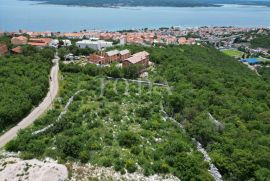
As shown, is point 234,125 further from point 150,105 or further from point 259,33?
point 259,33

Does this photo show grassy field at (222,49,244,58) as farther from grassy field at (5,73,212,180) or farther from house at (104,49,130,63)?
grassy field at (5,73,212,180)

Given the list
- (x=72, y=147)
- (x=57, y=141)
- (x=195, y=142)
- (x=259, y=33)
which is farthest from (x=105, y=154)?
(x=259, y=33)

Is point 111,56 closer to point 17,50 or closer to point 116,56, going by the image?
point 116,56

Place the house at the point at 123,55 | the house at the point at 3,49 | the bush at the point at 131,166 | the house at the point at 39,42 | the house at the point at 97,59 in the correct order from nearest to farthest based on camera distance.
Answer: the bush at the point at 131,166 → the house at the point at 3,49 → the house at the point at 97,59 → the house at the point at 123,55 → the house at the point at 39,42

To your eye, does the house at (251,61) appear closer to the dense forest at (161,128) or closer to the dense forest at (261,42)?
the dense forest at (261,42)

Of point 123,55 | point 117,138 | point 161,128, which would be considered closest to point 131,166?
point 117,138

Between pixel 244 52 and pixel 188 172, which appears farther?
pixel 244 52

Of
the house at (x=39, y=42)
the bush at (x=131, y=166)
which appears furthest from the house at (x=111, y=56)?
the bush at (x=131, y=166)
